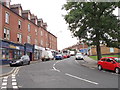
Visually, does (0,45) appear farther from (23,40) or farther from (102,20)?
(102,20)

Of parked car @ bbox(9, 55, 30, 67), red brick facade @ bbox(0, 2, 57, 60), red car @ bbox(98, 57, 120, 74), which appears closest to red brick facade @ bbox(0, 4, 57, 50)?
red brick facade @ bbox(0, 2, 57, 60)

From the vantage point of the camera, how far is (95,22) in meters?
21.1

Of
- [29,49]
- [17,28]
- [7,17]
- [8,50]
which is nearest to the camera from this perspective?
[8,50]

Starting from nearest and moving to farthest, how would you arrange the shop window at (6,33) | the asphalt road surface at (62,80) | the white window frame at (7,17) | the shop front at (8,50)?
1. the asphalt road surface at (62,80)
2. the shop front at (8,50)
3. the shop window at (6,33)
4. the white window frame at (7,17)

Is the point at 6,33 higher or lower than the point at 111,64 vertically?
higher

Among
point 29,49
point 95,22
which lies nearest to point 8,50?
point 29,49

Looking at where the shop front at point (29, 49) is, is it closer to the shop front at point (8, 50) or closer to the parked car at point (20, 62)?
the shop front at point (8, 50)

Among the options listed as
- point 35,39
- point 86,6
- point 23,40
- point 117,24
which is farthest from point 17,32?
point 117,24

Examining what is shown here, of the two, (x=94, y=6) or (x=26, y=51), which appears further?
(x=26, y=51)

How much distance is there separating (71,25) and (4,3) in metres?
13.2

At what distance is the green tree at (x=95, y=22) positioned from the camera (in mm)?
20844

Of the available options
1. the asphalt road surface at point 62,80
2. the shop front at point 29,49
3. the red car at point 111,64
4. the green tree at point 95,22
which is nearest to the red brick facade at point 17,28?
the shop front at point 29,49

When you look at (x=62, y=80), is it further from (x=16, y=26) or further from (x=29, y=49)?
(x=29, y=49)

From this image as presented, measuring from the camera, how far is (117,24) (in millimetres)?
21797
